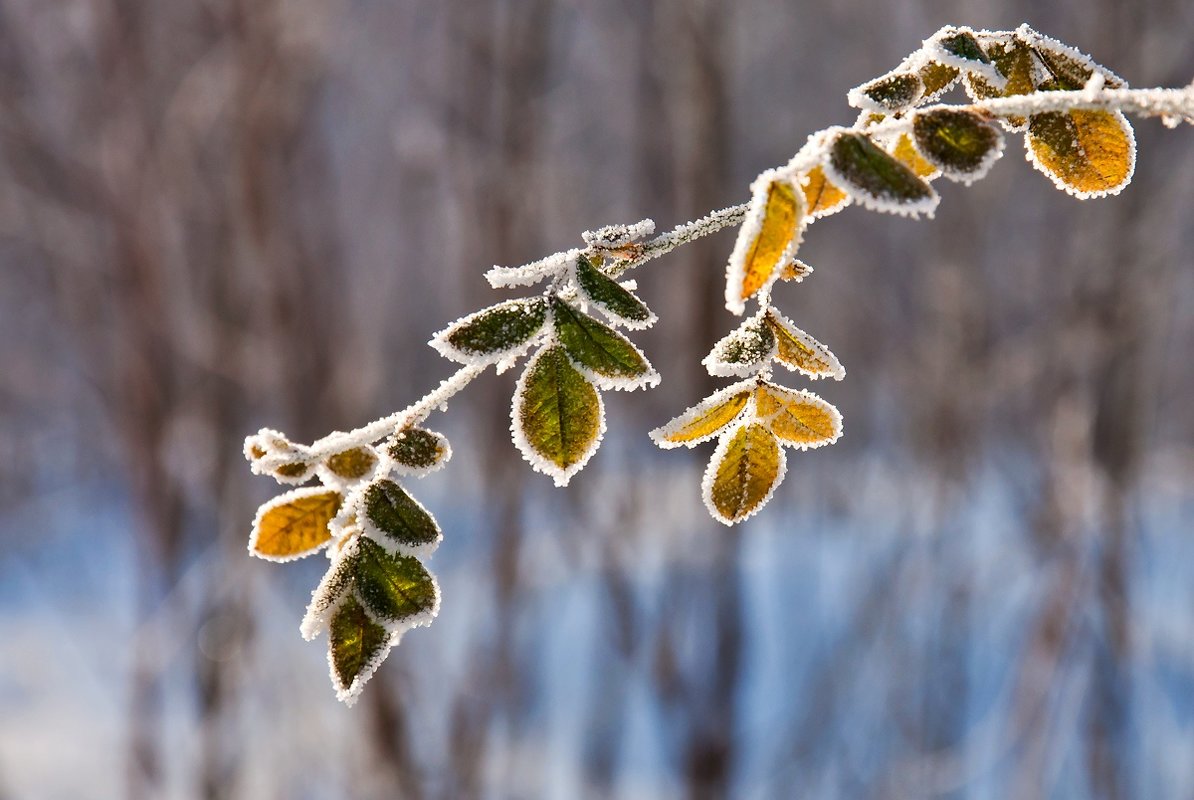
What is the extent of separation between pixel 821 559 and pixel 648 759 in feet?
6.70

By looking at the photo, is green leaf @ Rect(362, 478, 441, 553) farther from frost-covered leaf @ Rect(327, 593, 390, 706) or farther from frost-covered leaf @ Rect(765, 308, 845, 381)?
frost-covered leaf @ Rect(765, 308, 845, 381)

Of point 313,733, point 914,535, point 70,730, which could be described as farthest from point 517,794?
point 70,730

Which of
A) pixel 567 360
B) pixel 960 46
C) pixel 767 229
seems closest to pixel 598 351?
pixel 567 360

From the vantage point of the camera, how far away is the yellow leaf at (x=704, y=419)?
60cm

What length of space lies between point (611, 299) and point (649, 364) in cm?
5

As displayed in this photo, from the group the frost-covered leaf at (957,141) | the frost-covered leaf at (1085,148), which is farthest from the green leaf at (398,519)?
the frost-covered leaf at (1085,148)

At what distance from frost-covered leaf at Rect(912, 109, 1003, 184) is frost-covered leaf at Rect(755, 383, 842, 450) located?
176mm

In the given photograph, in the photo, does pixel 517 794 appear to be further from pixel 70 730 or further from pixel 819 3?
pixel 819 3

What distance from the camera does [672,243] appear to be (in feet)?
1.75

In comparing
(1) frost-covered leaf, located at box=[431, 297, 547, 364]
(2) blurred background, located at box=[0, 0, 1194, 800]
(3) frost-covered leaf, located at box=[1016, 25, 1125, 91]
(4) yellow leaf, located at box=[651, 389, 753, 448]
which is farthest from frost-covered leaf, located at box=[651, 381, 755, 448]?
(2) blurred background, located at box=[0, 0, 1194, 800]

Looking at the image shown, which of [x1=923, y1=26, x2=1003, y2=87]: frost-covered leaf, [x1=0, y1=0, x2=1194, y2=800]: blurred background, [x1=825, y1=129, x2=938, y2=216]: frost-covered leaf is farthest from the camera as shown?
[x1=0, y1=0, x2=1194, y2=800]: blurred background

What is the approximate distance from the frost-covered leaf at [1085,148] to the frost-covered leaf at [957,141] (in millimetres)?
114

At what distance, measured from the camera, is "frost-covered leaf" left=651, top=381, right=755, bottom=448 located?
60 centimetres

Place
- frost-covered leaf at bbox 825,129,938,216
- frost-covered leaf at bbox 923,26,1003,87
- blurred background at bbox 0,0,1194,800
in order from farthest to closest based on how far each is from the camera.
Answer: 1. blurred background at bbox 0,0,1194,800
2. frost-covered leaf at bbox 923,26,1003,87
3. frost-covered leaf at bbox 825,129,938,216
